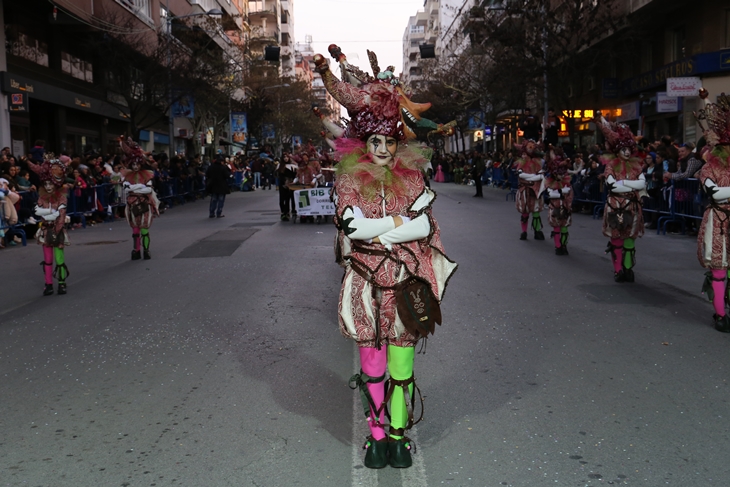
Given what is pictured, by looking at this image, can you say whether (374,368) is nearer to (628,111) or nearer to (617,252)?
(617,252)

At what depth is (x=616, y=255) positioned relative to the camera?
1045cm

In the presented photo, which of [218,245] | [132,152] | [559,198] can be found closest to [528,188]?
[559,198]

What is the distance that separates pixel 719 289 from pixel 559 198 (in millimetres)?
5964

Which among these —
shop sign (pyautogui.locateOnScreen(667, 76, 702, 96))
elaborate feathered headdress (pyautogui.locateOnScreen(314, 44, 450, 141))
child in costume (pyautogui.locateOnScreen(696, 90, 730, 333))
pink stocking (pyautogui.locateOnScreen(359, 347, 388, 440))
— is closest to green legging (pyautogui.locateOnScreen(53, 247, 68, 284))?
elaborate feathered headdress (pyautogui.locateOnScreen(314, 44, 450, 141))

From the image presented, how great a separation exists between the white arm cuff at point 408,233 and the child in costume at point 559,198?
9.40 metres

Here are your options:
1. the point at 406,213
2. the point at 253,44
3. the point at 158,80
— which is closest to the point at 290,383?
the point at 406,213

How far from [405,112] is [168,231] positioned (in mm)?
15243

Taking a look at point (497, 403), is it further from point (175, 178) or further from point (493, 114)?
point (493, 114)

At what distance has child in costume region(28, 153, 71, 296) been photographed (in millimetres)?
10062

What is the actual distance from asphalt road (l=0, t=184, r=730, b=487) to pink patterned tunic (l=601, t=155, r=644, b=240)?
0.75 meters

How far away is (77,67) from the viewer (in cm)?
3234

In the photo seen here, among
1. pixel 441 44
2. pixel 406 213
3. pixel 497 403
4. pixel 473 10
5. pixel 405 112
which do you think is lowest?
pixel 497 403

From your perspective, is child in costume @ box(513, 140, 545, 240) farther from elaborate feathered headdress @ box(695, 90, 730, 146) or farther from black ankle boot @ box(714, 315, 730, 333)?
black ankle boot @ box(714, 315, 730, 333)

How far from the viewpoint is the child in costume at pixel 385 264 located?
410 cm
